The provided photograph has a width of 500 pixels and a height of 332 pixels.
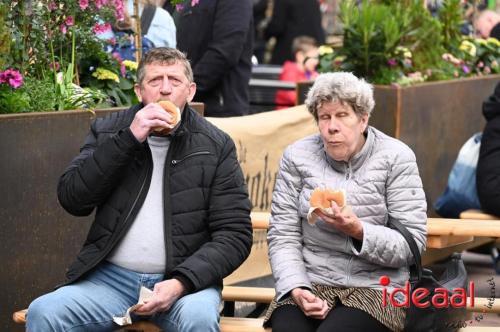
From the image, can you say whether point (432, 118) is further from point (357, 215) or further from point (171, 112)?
point (171, 112)

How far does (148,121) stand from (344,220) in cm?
88

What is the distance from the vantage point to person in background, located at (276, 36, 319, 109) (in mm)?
11211

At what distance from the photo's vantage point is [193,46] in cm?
820

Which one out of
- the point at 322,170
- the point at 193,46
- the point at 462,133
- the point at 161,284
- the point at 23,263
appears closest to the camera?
the point at 161,284

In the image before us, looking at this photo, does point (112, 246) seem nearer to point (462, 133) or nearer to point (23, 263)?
point (23, 263)

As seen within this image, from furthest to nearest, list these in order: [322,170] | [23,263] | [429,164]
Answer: [429,164] < [23,263] < [322,170]

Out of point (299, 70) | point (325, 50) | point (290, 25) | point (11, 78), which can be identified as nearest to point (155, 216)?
point (11, 78)

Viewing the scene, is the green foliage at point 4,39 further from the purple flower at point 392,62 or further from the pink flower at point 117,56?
the purple flower at point 392,62

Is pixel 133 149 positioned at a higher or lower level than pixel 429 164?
higher

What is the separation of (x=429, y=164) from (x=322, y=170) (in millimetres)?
4012

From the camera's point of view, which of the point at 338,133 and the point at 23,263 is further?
the point at 23,263

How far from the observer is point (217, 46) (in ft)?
26.4

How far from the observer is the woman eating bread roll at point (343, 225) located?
201 inches

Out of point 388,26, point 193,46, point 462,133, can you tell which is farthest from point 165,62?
point 462,133
